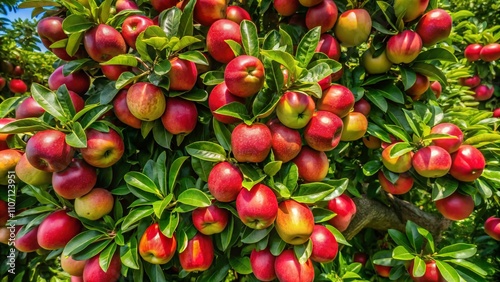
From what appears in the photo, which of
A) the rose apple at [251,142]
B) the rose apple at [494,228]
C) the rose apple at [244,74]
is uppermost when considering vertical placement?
the rose apple at [244,74]

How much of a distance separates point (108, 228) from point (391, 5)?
141 centimetres

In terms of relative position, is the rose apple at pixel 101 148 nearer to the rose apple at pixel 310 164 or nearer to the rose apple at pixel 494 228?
the rose apple at pixel 310 164

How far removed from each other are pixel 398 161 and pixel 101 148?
1084 millimetres

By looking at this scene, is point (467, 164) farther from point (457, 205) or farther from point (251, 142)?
point (251, 142)

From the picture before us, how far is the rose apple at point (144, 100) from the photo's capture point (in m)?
1.04

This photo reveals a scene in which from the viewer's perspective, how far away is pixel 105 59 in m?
1.14

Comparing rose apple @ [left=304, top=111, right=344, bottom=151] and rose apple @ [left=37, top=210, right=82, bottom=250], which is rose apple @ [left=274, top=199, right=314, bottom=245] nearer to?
rose apple @ [left=304, top=111, right=344, bottom=151]

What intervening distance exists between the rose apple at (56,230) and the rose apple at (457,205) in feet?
4.75

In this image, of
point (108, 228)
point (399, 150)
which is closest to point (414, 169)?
point (399, 150)

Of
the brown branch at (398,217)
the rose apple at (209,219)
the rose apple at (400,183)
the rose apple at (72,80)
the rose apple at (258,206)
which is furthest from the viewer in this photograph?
the brown branch at (398,217)

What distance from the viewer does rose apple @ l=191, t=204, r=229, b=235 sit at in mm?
1060

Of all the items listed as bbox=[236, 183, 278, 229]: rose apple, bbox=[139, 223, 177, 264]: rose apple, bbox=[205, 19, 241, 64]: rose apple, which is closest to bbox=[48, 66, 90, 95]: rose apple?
bbox=[205, 19, 241, 64]: rose apple

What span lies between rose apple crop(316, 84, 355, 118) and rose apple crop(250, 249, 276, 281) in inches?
20.9

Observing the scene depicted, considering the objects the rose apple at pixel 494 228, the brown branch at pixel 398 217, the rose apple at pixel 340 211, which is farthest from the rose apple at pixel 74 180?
the rose apple at pixel 494 228
